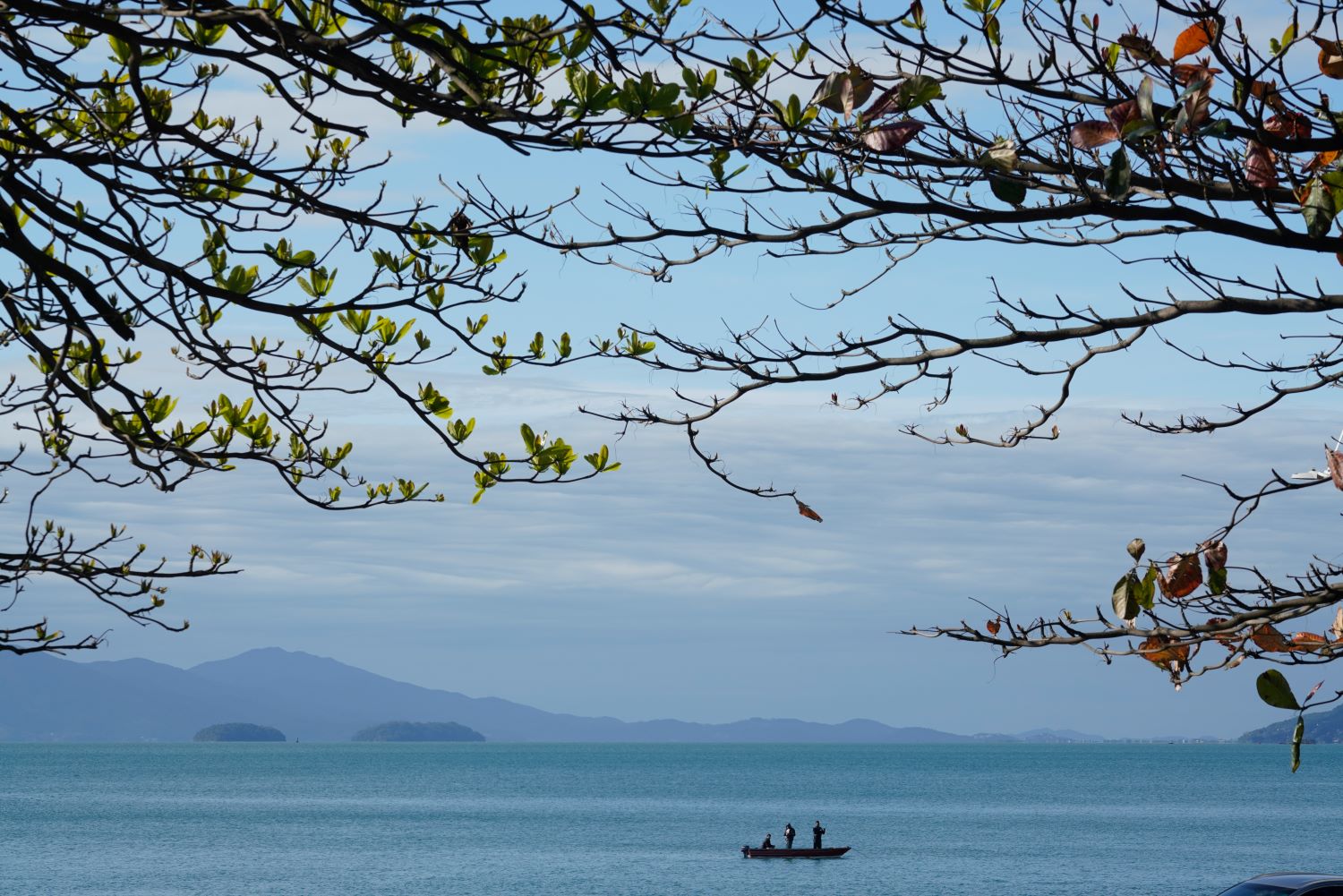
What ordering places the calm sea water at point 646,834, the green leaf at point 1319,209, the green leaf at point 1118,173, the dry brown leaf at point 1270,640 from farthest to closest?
the calm sea water at point 646,834, the dry brown leaf at point 1270,640, the green leaf at point 1118,173, the green leaf at point 1319,209

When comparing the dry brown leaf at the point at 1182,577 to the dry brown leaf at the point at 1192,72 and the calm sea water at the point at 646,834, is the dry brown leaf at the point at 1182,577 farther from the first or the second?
the calm sea water at the point at 646,834

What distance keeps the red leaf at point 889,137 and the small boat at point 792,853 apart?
66.4 metres

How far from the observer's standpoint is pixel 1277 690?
371cm

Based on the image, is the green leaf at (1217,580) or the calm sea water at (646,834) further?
the calm sea water at (646,834)

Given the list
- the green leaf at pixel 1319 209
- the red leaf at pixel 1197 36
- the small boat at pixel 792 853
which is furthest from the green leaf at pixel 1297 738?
the small boat at pixel 792 853

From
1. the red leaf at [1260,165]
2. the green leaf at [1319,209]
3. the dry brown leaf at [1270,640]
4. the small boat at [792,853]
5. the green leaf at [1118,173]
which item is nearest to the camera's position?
the green leaf at [1319,209]

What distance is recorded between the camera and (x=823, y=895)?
57.3 meters

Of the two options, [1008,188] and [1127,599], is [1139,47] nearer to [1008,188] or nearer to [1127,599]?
[1008,188]

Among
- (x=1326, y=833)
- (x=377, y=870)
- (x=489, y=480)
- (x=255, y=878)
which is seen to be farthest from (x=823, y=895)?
(x=489, y=480)

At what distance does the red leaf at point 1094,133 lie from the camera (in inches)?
150

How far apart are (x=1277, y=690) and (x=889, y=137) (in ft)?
6.20

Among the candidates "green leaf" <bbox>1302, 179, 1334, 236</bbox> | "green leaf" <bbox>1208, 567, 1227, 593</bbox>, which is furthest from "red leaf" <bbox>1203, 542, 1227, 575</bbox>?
"green leaf" <bbox>1302, 179, 1334, 236</bbox>

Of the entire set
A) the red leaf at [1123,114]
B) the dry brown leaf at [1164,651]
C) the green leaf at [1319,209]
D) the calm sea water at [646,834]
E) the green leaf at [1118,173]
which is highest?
the red leaf at [1123,114]

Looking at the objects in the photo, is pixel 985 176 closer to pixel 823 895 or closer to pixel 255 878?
pixel 823 895
